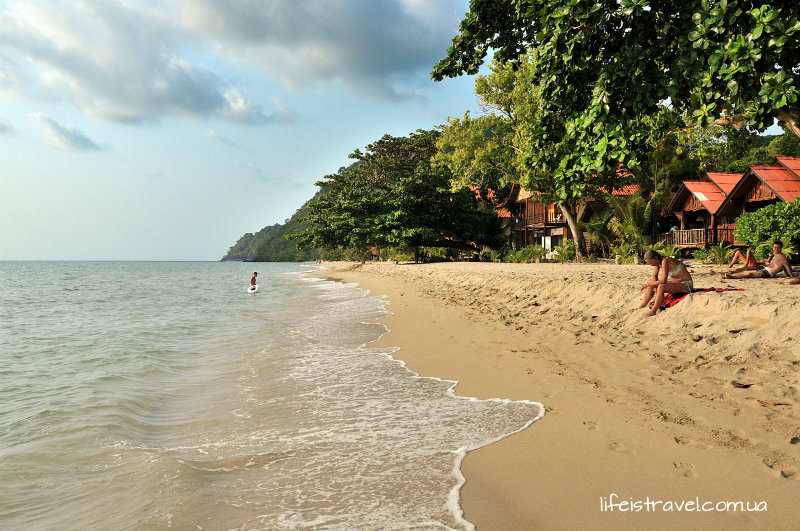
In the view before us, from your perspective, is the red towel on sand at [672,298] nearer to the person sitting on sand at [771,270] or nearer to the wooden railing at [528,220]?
the person sitting on sand at [771,270]

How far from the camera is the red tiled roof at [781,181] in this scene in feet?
70.2

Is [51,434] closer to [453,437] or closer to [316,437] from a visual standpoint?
[316,437]

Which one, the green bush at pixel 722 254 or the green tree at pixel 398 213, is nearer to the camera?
the green bush at pixel 722 254

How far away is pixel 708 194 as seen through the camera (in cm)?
2756

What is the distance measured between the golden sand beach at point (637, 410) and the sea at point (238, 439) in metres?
0.38

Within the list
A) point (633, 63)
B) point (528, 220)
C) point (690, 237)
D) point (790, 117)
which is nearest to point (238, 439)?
point (633, 63)

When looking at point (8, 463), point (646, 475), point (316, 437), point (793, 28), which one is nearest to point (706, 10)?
point (793, 28)

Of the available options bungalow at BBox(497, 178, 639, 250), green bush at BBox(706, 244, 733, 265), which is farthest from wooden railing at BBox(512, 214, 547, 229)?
green bush at BBox(706, 244, 733, 265)

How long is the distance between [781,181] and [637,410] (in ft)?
84.0

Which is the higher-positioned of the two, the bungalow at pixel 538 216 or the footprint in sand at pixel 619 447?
the bungalow at pixel 538 216

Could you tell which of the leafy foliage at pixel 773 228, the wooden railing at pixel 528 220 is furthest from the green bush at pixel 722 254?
the wooden railing at pixel 528 220

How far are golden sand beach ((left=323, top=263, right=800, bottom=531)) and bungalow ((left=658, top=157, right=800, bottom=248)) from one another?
17644 mm

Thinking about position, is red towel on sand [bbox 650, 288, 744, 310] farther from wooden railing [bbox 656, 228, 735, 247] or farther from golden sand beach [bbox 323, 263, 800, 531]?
wooden railing [bbox 656, 228, 735, 247]

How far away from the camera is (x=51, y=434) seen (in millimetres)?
4668
